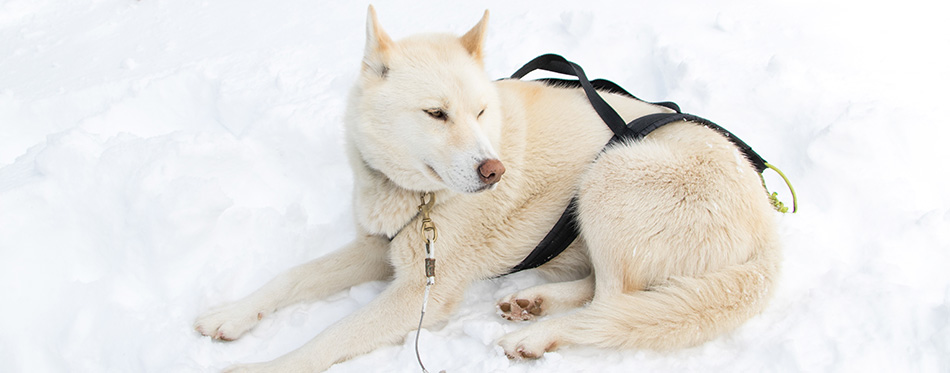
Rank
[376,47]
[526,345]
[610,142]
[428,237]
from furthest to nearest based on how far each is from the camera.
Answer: [610,142] → [428,237] → [376,47] → [526,345]

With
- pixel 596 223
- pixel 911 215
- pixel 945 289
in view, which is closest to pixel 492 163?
pixel 596 223

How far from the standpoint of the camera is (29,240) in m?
2.75

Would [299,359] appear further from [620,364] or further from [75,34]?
[75,34]

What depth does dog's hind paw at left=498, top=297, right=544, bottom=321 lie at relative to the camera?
2529 mm

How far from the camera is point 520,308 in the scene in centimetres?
254

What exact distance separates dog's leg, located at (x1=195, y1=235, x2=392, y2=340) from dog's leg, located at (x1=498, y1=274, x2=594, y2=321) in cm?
70

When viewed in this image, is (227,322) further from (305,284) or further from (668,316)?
(668,316)

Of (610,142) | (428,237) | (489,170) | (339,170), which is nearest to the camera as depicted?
(489,170)

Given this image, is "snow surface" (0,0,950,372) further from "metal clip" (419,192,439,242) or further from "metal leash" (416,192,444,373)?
"metal clip" (419,192,439,242)

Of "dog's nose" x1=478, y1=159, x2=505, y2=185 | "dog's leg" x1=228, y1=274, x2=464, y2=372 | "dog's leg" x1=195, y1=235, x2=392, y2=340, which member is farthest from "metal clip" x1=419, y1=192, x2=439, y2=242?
"dog's nose" x1=478, y1=159, x2=505, y2=185

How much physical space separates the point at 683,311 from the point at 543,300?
0.64m

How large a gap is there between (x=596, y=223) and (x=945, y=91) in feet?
9.72

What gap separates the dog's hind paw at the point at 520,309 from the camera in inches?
99.6

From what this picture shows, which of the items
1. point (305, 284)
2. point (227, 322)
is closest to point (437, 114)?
point (305, 284)
